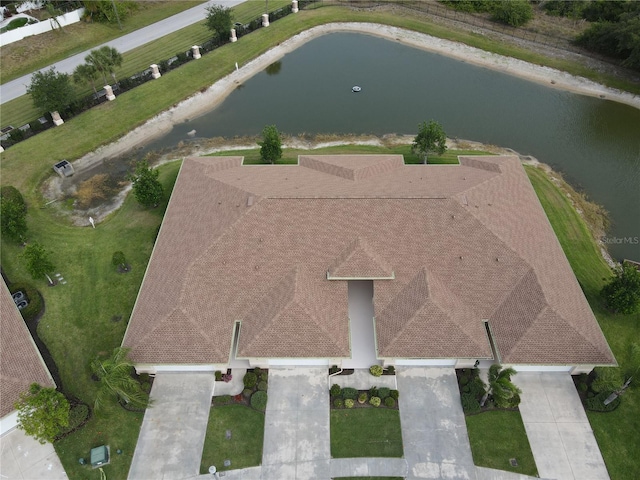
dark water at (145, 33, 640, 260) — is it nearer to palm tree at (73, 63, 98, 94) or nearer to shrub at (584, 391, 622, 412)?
palm tree at (73, 63, 98, 94)

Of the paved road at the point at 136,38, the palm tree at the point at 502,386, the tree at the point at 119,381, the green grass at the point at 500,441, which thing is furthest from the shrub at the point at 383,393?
the paved road at the point at 136,38

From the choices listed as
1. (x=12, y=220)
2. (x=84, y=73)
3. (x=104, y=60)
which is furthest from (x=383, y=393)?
(x=104, y=60)

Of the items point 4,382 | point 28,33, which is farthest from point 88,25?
Result: point 4,382

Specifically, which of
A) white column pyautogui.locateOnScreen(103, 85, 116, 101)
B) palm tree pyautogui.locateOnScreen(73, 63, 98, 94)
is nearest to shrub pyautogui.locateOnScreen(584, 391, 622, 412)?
white column pyautogui.locateOnScreen(103, 85, 116, 101)

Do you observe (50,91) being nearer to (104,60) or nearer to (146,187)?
(104,60)

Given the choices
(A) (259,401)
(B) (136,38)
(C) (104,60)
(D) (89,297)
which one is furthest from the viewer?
(B) (136,38)

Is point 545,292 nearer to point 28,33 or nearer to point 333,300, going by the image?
point 333,300
